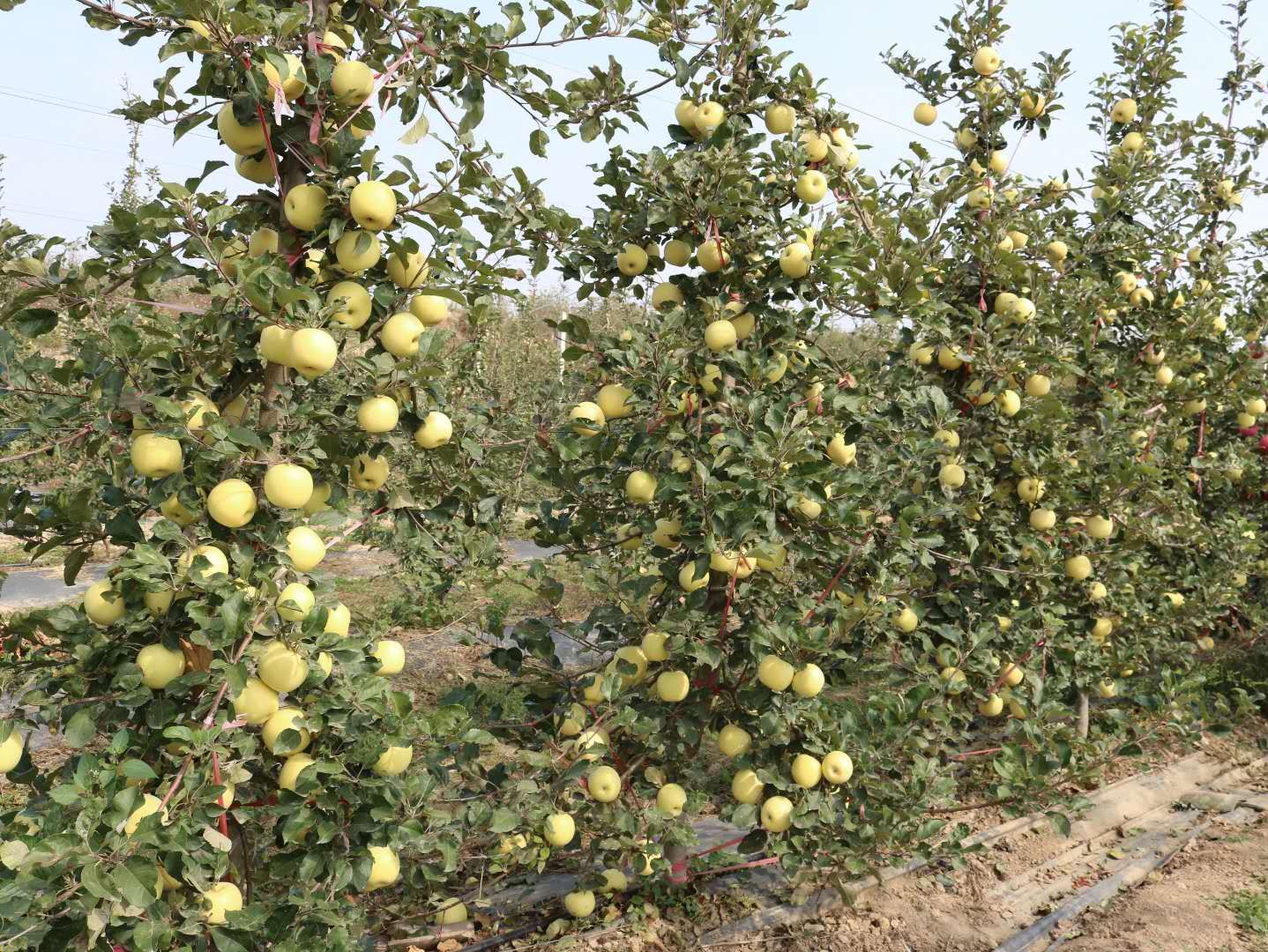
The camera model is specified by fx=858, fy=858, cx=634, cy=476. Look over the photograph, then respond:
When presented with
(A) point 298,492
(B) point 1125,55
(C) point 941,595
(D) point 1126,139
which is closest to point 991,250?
(C) point 941,595

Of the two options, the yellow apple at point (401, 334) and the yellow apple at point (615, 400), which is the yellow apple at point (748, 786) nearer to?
the yellow apple at point (615, 400)

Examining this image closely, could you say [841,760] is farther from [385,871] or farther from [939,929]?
[385,871]

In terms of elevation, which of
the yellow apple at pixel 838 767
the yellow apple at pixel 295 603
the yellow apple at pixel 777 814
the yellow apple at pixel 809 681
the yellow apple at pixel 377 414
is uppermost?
the yellow apple at pixel 377 414

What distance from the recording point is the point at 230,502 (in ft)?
5.22

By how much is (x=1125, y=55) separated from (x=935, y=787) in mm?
4229

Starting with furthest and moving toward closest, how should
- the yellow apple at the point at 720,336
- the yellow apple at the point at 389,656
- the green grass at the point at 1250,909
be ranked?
the green grass at the point at 1250,909, the yellow apple at the point at 720,336, the yellow apple at the point at 389,656

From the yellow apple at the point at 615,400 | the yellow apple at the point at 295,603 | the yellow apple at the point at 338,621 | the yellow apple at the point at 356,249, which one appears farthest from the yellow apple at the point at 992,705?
the yellow apple at the point at 356,249

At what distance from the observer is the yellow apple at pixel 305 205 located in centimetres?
168

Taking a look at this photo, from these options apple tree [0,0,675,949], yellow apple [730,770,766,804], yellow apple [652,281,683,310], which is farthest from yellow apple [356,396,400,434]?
yellow apple [730,770,766,804]

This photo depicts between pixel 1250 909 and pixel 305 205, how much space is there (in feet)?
12.5

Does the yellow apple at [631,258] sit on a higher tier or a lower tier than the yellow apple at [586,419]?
higher

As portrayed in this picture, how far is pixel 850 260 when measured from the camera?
8.23 feet

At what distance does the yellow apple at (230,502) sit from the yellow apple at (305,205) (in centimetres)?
53

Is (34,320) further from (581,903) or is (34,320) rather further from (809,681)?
(581,903)
